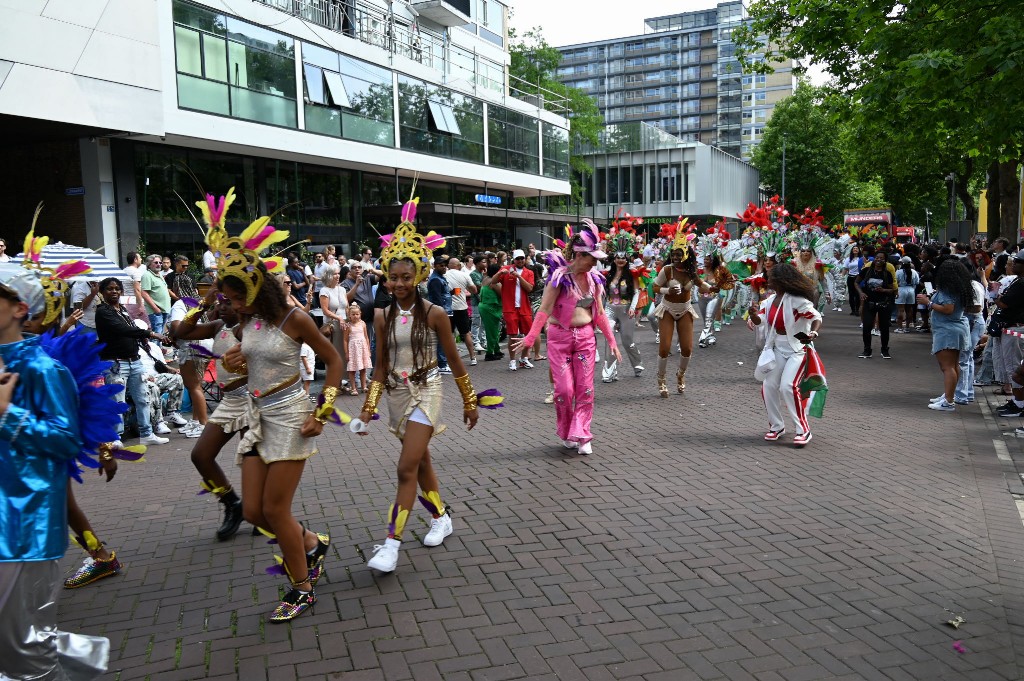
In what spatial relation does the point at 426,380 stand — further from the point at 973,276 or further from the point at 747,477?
the point at 973,276

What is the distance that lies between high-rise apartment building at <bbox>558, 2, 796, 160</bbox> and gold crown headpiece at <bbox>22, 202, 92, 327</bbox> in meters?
110

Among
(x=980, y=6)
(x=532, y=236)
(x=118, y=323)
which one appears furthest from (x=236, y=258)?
(x=532, y=236)

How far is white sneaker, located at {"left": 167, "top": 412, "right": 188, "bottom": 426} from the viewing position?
30.7 feet

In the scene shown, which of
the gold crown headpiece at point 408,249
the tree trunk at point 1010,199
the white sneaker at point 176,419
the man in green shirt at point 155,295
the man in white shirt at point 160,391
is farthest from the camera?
the tree trunk at point 1010,199

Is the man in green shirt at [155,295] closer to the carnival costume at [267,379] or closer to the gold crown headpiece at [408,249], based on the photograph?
the gold crown headpiece at [408,249]

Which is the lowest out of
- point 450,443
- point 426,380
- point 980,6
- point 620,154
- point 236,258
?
point 450,443

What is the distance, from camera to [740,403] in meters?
10.3

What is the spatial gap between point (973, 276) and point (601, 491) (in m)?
6.74

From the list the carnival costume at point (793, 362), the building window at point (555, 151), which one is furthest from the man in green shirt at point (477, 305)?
the building window at point (555, 151)

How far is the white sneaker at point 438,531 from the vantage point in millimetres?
5176

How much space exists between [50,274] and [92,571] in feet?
5.98

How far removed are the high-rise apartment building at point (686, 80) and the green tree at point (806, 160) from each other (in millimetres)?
50246

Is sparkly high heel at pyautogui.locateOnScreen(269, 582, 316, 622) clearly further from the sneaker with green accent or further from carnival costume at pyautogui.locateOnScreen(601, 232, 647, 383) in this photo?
carnival costume at pyautogui.locateOnScreen(601, 232, 647, 383)

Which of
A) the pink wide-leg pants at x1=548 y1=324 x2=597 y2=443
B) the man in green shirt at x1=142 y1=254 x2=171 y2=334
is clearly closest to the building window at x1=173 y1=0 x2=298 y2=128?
the man in green shirt at x1=142 y1=254 x2=171 y2=334
